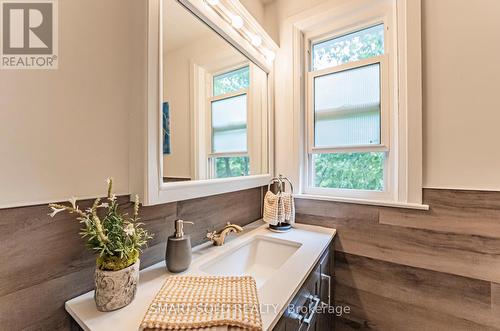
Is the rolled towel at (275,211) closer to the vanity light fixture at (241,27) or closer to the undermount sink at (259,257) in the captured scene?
the undermount sink at (259,257)

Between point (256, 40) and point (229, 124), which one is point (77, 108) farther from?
point (256, 40)

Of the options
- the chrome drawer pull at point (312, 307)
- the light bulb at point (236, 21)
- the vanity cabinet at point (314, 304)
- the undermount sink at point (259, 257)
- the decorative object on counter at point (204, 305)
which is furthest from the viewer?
the light bulb at point (236, 21)

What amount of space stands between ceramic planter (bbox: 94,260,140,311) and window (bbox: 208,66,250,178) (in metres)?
0.58

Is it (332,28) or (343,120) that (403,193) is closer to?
(343,120)

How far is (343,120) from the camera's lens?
1.39 meters

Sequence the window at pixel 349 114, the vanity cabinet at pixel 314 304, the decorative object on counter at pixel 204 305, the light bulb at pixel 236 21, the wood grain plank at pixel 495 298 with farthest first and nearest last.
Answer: the window at pixel 349 114 < the light bulb at pixel 236 21 < the wood grain plank at pixel 495 298 < the vanity cabinet at pixel 314 304 < the decorative object on counter at pixel 204 305

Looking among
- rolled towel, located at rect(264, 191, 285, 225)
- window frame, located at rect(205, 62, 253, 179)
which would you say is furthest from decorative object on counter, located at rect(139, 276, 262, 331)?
rolled towel, located at rect(264, 191, 285, 225)

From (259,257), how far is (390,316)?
79 centimetres

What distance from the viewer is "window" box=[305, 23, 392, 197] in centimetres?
129

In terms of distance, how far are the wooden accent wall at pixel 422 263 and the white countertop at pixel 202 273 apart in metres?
0.22

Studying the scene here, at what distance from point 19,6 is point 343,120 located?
149 cm

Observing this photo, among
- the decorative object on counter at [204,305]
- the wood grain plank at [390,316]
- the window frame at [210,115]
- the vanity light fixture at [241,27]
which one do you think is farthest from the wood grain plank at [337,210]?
the vanity light fixture at [241,27]

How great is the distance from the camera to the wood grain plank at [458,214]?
0.99 m

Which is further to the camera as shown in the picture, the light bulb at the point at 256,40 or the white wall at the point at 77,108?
the light bulb at the point at 256,40
